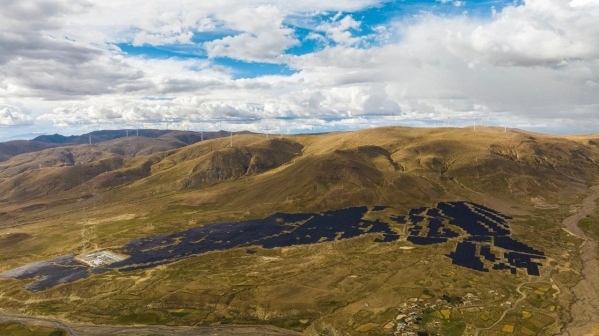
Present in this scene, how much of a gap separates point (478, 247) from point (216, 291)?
13424cm

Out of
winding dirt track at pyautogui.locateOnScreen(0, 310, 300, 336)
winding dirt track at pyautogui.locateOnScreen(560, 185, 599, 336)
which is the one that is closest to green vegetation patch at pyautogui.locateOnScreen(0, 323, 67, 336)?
winding dirt track at pyautogui.locateOnScreen(0, 310, 300, 336)

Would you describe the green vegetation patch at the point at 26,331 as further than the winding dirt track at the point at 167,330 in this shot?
Yes

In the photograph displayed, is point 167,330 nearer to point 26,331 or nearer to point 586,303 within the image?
point 26,331

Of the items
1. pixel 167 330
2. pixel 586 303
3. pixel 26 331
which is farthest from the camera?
pixel 586 303

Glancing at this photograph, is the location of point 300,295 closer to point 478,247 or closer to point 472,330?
point 472,330

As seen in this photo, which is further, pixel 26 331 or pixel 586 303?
pixel 586 303

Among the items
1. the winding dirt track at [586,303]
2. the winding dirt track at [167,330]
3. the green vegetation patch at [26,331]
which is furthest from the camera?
the green vegetation patch at [26,331]

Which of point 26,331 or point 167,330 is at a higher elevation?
point 167,330

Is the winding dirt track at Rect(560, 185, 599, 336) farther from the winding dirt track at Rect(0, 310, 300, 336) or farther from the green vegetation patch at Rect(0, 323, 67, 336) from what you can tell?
the green vegetation patch at Rect(0, 323, 67, 336)

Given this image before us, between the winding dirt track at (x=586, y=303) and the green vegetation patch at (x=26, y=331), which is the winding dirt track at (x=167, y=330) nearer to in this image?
the green vegetation patch at (x=26, y=331)

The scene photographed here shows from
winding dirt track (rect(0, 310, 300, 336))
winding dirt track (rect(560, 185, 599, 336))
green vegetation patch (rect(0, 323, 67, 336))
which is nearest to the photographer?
winding dirt track (rect(560, 185, 599, 336))

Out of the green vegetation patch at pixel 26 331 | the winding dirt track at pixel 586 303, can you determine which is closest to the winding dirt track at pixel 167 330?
the green vegetation patch at pixel 26 331

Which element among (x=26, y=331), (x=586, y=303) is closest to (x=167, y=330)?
(x=26, y=331)

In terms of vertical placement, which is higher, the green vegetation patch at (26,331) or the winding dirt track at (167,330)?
the winding dirt track at (167,330)
